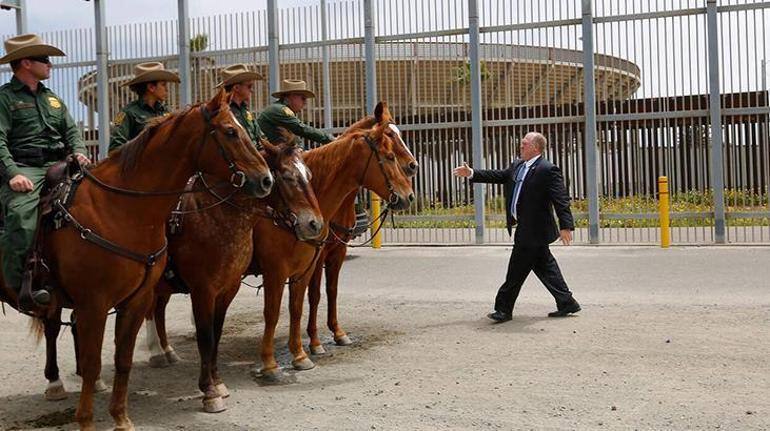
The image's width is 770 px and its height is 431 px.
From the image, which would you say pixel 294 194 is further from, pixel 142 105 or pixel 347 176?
pixel 142 105

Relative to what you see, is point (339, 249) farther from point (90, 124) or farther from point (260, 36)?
point (90, 124)

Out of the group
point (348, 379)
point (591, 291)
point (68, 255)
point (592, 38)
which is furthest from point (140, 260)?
point (592, 38)

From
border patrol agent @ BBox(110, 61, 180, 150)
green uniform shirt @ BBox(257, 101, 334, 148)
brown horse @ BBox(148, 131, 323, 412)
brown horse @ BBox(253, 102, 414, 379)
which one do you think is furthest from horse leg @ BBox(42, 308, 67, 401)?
green uniform shirt @ BBox(257, 101, 334, 148)

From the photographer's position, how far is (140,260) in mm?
5305

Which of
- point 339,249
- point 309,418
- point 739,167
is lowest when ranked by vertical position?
point 309,418

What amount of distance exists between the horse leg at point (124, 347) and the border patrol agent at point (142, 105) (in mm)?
2036

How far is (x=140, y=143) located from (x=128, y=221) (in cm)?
55

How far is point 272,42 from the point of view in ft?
62.0

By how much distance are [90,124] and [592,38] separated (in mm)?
12007

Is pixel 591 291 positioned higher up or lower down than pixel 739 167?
lower down

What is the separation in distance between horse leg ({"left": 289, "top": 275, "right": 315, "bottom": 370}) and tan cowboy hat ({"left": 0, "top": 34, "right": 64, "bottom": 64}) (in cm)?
273

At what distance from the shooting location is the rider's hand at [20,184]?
17.8 feet

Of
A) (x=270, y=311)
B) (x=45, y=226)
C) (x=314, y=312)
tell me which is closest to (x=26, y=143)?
(x=45, y=226)

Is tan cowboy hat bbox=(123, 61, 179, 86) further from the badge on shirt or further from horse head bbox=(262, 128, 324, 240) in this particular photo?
horse head bbox=(262, 128, 324, 240)
